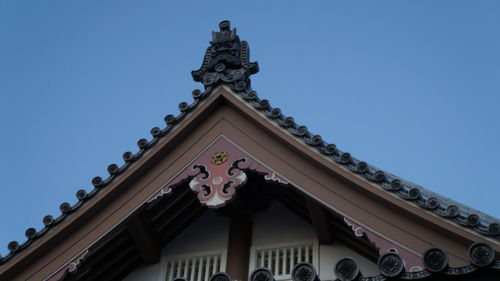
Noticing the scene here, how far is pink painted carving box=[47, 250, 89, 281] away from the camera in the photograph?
1124 centimetres

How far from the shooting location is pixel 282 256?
11.8 metres

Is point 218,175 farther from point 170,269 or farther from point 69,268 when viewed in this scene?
point 69,268

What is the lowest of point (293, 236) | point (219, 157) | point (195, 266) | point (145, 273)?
point (145, 273)

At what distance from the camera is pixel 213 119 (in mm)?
12375

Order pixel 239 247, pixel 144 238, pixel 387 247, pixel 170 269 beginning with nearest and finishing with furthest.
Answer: pixel 387 247 < pixel 239 247 < pixel 144 238 < pixel 170 269

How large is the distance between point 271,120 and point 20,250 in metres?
4.27

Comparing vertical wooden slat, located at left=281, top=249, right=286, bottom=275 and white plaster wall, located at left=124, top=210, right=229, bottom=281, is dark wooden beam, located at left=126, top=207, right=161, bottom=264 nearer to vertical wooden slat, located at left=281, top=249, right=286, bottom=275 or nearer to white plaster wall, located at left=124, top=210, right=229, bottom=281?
white plaster wall, located at left=124, top=210, right=229, bottom=281

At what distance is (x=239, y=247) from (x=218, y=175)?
4.12 feet

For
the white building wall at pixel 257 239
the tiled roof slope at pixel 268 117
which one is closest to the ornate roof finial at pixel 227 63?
the tiled roof slope at pixel 268 117

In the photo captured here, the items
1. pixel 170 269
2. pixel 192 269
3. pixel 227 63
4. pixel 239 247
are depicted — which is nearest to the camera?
pixel 239 247

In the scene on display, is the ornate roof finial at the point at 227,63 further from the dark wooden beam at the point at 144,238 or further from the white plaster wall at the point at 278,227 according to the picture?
the dark wooden beam at the point at 144,238

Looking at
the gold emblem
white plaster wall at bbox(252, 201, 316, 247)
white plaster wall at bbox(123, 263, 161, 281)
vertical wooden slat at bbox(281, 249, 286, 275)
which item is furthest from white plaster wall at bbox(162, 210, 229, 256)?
the gold emblem

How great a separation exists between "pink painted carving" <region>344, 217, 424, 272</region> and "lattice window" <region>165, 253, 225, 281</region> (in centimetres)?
248

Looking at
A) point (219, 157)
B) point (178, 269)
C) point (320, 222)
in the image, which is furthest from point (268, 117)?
point (178, 269)
